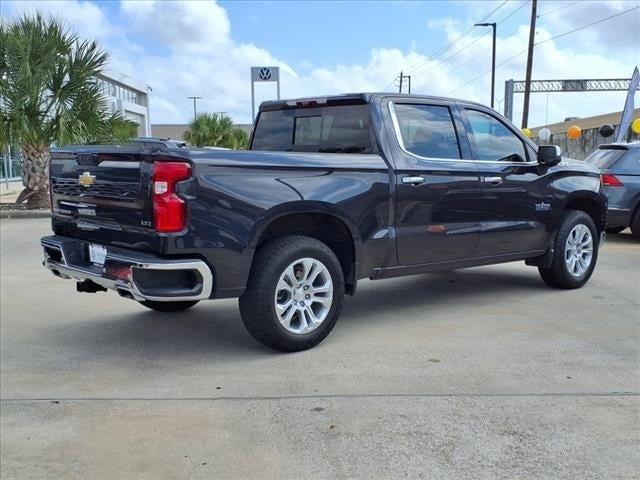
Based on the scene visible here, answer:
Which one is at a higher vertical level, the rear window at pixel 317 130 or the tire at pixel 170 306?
the rear window at pixel 317 130

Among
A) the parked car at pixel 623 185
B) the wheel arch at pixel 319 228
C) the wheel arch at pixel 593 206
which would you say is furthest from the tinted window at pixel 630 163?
the wheel arch at pixel 319 228

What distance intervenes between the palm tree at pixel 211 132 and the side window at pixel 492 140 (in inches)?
1281

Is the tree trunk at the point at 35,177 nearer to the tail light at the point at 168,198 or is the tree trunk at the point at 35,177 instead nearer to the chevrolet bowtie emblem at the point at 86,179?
the chevrolet bowtie emblem at the point at 86,179

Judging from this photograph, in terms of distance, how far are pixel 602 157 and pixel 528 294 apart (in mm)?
5145

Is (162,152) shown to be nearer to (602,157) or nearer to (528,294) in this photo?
(528,294)

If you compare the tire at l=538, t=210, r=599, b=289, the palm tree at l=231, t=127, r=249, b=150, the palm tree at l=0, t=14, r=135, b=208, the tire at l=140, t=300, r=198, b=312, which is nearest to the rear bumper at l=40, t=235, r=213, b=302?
the tire at l=140, t=300, r=198, b=312

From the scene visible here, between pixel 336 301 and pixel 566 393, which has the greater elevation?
pixel 336 301

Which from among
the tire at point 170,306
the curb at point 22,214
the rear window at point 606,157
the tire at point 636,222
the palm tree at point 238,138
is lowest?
the curb at point 22,214

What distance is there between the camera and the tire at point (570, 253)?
6.38 meters

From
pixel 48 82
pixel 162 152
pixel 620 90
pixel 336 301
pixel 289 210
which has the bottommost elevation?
pixel 336 301

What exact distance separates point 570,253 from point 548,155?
1168 millimetres

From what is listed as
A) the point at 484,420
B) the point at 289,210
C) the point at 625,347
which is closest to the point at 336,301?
the point at 289,210

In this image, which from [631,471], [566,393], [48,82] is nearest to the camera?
[631,471]

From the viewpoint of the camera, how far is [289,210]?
4367 millimetres
